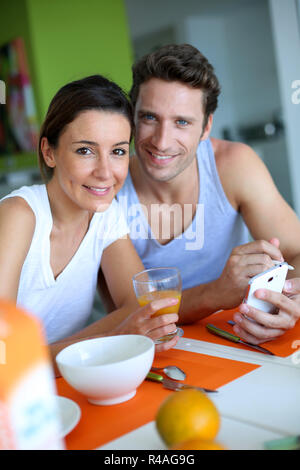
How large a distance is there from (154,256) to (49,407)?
1.36 metres

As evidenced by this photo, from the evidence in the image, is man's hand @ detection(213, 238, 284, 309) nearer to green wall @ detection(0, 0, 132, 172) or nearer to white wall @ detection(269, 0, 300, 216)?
white wall @ detection(269, 0, 300, 216)

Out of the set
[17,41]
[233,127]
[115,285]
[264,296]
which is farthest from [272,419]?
[233,127]

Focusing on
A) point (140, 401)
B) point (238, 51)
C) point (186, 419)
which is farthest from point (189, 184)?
point (238, 51)

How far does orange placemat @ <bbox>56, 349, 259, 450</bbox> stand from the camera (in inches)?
31.3

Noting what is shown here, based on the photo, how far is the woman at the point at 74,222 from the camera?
1.40 metres

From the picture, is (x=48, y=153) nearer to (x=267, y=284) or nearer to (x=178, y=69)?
(x=178, y=69)

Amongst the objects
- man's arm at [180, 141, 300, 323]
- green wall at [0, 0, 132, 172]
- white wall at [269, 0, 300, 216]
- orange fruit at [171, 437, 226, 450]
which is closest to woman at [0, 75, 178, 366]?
man's arm at [180, 141, 300, 323]

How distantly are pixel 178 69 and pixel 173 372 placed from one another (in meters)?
1.08

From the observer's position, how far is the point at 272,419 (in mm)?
775

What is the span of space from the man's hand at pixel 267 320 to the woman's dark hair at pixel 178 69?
2.89 ft

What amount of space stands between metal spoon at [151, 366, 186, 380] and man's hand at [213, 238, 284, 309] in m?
0.34

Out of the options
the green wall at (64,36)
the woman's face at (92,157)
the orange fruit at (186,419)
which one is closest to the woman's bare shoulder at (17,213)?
the woman's face at (92,157)

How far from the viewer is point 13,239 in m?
1.37
